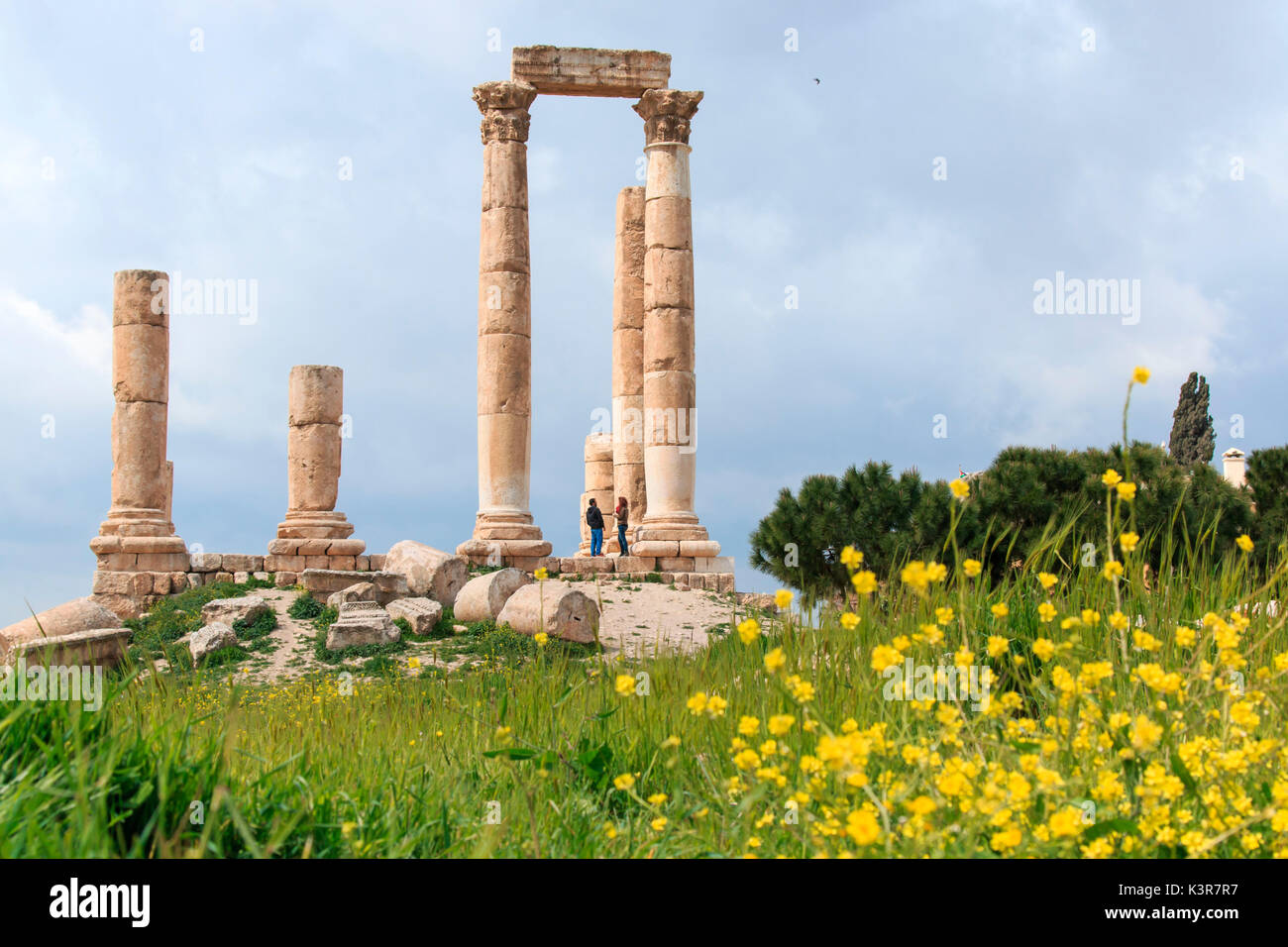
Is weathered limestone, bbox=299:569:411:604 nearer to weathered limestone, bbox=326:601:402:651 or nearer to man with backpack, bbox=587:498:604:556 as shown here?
weathered limestone, bbox=326:601:402:651

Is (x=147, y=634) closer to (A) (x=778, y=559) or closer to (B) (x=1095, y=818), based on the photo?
(A) (x=778, y=559)

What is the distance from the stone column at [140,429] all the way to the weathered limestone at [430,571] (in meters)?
5.75

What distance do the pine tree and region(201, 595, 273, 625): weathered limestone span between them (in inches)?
1084

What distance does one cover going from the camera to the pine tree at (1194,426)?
3312cm

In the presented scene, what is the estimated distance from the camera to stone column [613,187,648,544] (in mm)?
25422

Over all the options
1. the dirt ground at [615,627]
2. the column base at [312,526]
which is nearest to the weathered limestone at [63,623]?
the dirt ground at [615,627]

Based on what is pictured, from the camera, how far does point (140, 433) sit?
21484mm

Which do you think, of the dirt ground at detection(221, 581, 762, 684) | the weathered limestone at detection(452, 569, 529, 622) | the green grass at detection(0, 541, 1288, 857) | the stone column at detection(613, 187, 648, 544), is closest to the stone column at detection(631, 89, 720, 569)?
the dirt ground at detection(221, 581, 762, 684)

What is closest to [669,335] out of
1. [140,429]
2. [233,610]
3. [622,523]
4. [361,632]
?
[622,523]

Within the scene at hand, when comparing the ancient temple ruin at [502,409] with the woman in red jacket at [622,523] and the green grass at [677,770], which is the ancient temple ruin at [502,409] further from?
the green grass at [677,770]

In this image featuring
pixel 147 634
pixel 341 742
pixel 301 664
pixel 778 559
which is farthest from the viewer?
pixel 778 559

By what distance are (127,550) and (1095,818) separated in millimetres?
20953
